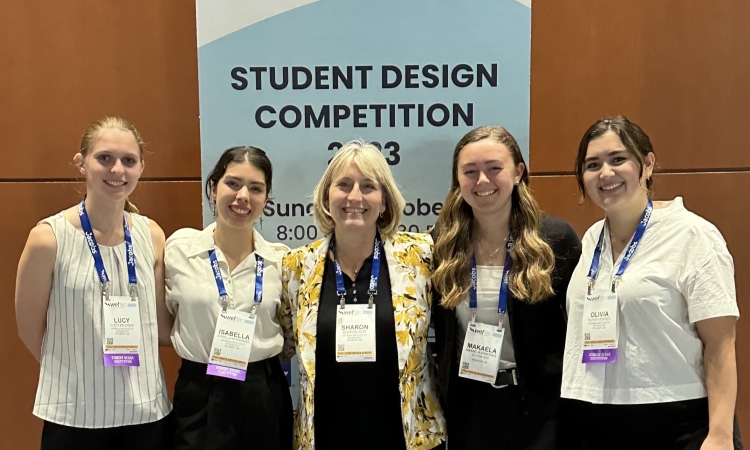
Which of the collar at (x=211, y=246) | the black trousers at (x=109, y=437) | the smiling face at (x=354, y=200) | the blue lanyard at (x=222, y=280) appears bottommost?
the black trousers at (x=109, y=437)

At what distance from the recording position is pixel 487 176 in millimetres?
1945

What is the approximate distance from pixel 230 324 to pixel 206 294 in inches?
6.3

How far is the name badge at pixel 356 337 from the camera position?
184 cm

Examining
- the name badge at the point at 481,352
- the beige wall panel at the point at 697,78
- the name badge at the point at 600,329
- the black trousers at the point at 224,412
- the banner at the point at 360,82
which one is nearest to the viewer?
the name badge at the point at 600,329

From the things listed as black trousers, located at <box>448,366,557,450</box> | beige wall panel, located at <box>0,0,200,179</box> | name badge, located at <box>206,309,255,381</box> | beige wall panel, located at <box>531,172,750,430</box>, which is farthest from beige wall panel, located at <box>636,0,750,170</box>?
beige wall panel, located at <box>0,0,200,179</box>

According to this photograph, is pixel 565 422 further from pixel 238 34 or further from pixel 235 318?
pixel 238 34

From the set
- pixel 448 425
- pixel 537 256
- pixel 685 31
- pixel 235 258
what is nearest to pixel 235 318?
pixel 235 258

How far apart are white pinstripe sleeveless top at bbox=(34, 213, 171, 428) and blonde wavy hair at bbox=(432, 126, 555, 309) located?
3.95 ft

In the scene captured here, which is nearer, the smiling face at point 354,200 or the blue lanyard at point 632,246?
the blue lanyard at point 632,246

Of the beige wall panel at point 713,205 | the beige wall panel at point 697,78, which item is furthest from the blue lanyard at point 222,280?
the beige wall panel at point 697,78

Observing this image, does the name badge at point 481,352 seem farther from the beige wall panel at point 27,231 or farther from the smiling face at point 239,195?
the beige wall panel at point 27,231

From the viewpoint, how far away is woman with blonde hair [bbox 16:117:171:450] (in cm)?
183

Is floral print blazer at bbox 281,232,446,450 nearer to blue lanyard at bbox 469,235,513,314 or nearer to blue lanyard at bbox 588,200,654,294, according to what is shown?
blue lanyard at bbox 469,235,513,314

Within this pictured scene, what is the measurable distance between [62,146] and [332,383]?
6.67 feet
